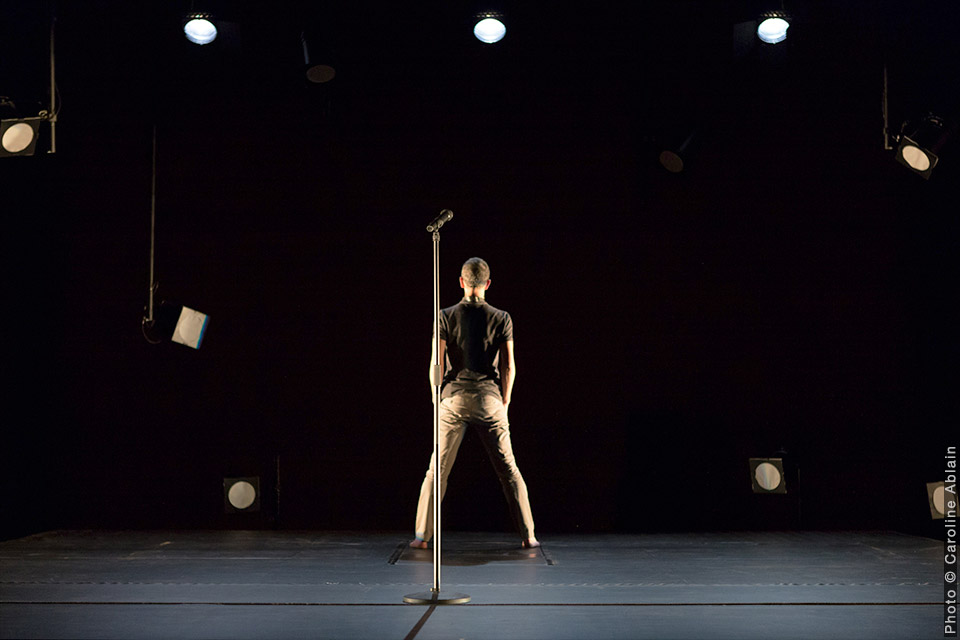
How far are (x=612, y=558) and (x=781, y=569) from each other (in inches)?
33.8

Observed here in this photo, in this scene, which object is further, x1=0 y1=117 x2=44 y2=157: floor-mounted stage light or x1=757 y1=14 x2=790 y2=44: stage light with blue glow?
x1=757 y1=14 x2=790 y2=44: stage light with blue glow

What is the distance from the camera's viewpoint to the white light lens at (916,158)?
5.49 meters

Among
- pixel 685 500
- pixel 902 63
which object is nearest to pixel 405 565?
pixel 685 500

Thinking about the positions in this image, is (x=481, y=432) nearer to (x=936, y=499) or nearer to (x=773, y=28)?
(x=936, y=499)

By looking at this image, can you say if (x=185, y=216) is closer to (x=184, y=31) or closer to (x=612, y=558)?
(x=184, y=31)

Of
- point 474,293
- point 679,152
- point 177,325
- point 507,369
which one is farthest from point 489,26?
point 177,325

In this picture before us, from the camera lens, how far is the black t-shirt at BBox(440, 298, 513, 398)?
16.7 ft

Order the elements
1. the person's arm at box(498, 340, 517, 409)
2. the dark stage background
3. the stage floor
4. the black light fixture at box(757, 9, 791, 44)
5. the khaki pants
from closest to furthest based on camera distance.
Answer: the stage floor → the khaki pants → the person's arm at box(498, 340, 517, 409) → the black light fixture at box(757, 9, 791, 44) → the dark stage background

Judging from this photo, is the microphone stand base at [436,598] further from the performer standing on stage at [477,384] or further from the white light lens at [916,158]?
the white light lens at [916,158]

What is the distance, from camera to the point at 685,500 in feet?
20.9

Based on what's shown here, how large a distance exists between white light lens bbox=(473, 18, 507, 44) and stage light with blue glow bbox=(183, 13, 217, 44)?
1.67 metres

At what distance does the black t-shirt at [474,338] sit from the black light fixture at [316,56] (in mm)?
2030

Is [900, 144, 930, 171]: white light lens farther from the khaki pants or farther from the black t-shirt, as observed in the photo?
the khaki pants

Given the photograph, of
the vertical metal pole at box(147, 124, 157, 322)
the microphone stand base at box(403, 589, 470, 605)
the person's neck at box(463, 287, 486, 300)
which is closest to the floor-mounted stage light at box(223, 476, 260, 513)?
the vertical metal pole at box(147, 124, 157, 322)
